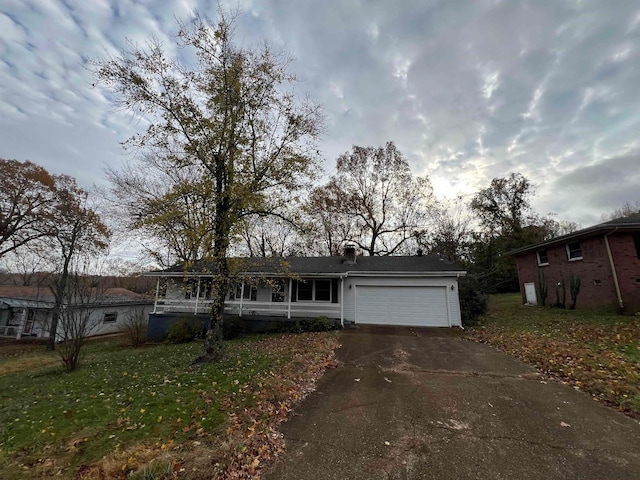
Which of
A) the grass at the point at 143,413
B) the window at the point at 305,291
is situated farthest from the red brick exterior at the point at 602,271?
the grass at the point at 143,413

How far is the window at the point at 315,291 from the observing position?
15.9 m

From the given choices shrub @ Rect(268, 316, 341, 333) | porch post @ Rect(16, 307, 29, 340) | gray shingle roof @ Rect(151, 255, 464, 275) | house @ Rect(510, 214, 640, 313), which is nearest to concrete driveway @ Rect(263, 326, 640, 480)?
shrub @ Rect(268, 316, 341, 333)

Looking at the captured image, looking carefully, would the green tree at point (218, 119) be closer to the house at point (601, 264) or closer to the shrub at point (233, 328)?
the shrub at point (233, 328)

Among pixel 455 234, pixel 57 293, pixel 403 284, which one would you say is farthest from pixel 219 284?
pixel 455 234

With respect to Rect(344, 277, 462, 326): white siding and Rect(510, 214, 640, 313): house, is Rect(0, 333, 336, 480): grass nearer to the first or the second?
Rect(344, 277, 462, 326): white siding

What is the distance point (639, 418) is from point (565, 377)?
182 cm

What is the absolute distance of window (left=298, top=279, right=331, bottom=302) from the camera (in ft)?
52.1

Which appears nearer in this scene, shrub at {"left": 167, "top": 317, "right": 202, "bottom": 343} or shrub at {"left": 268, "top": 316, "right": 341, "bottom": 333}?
shrub at {"left": 268, "top": 316, "right": 341, "bottom": 333}

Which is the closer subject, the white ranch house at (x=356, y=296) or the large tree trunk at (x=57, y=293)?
the large tree trunk at (x=57, y=293)

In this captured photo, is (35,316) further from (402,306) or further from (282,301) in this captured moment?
(402,306)

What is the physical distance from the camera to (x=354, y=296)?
594 inches

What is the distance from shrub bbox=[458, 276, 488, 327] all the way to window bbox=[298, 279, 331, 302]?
6.99 m

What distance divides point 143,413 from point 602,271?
18.7 meters

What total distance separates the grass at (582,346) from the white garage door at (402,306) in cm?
197
